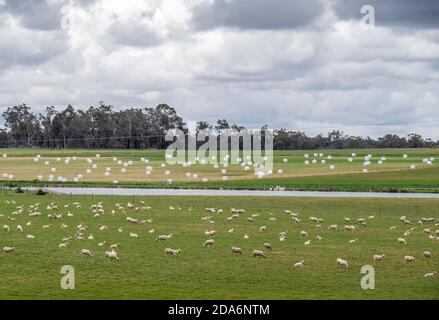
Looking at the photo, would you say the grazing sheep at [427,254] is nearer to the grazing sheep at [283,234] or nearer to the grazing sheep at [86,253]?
the grazing sheep at [283,234]

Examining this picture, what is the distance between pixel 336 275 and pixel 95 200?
4459 cm

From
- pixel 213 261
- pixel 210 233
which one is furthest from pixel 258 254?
pixel 210 233

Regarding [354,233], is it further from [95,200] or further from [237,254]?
[95,200]

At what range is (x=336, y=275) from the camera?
34406 mm

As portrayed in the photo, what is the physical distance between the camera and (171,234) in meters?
47.5

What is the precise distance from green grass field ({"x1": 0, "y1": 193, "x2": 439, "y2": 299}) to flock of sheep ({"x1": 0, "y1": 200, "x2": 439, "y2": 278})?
0.29 m

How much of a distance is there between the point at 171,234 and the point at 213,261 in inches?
400

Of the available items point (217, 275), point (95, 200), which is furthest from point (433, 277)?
point (95, 200)

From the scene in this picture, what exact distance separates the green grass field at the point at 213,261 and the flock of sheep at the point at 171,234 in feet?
0.96

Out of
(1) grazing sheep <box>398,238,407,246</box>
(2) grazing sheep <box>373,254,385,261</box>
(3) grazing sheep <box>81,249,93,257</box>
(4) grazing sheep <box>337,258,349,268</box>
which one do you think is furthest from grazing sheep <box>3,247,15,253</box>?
(1) grazing sheep <box>398,238,407,246</box>

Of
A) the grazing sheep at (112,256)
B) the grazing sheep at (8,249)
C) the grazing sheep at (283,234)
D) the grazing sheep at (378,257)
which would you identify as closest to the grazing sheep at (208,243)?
the grazing sheep at (283,234)

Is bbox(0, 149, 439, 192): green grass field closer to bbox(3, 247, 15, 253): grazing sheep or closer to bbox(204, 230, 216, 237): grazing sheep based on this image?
bbox(204, 230, 216, 237): grazing sheep

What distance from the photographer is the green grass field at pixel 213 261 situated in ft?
102

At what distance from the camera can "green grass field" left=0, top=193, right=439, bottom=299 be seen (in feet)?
102
